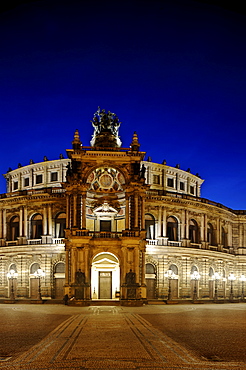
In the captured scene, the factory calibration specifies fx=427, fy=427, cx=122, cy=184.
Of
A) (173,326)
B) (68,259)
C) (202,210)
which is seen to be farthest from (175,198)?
(173,326)

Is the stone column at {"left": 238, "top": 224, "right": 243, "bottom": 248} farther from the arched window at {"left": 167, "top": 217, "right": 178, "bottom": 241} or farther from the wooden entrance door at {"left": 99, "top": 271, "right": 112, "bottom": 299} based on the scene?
the wooden entrance door at {"left": 99, "top": 271, "right": 112, "bottom": 299}

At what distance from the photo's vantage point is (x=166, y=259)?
197 ft

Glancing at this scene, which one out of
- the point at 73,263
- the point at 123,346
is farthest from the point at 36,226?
the point at 123,346

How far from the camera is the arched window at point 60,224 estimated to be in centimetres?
6017

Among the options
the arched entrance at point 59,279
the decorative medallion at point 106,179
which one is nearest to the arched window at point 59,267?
the arched entrance at point 59,279

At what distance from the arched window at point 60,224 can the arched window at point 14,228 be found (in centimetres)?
656

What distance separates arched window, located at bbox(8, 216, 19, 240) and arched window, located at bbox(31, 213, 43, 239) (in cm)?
272

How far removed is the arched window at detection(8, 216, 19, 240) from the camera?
62844 mm

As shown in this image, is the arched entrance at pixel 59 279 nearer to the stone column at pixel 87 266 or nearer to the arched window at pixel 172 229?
the stone column at pixel 87 266

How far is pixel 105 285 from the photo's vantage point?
5397 centimetres

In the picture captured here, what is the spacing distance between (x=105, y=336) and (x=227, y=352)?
6.15 meters

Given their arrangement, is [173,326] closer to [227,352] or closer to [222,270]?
[227,352]

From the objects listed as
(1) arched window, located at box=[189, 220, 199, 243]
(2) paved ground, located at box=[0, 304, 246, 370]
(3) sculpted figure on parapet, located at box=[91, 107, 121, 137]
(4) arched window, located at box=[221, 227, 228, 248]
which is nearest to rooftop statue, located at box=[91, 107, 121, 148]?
(3) sculpted figure on parapet, located at box=[91, 107, 121, 137]

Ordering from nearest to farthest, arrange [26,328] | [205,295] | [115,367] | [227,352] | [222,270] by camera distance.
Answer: [115,367], [227,352], [26,328], [205,295], [222,270]
